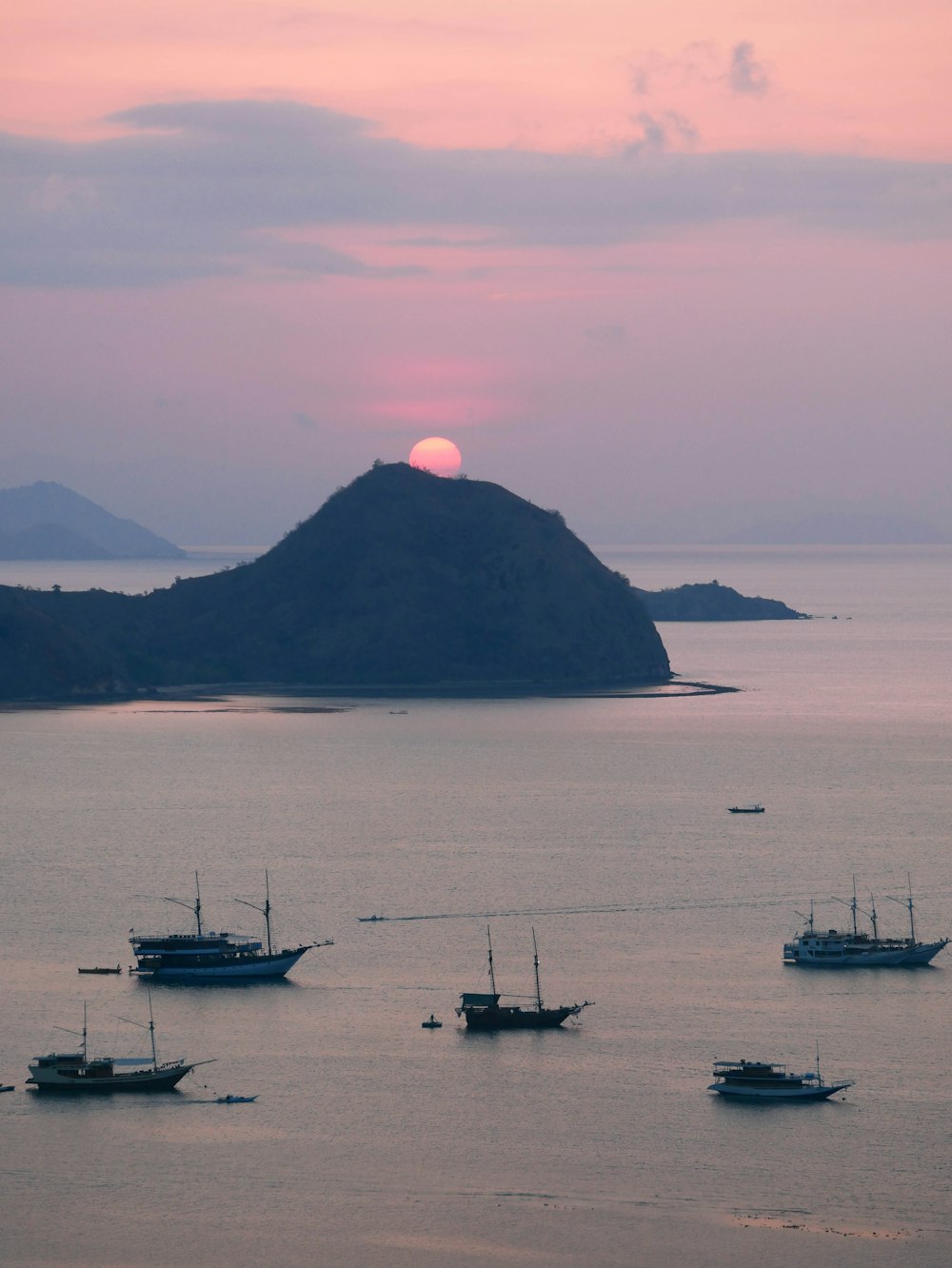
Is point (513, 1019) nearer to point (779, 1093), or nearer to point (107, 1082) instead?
point (779, 1093)

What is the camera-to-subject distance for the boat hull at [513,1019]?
86688 mm

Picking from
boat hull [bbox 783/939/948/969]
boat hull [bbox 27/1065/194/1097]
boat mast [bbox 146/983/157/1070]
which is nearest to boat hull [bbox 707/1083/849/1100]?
boat hull [bbox 27/1065/194/1097]

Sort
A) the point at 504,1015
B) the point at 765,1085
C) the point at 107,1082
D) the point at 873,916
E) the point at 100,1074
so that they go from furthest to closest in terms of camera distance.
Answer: the point at 873,916 < the point at 504,1015 < the point at 107,1082 < the point at 100,1074 < the point at 765,1085

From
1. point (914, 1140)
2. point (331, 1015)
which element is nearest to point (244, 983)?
point (331, 1015)

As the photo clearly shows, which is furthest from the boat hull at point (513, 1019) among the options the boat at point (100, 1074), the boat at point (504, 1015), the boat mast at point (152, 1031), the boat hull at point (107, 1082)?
the boat mast at point (152, 1031)

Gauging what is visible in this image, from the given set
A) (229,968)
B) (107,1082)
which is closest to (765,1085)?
(107,1082)

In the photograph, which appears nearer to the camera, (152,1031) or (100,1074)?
(100,1074)

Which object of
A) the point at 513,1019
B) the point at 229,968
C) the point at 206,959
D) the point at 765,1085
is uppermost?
the point at 206,959

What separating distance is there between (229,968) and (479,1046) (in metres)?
19.2

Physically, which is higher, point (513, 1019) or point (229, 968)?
point (229, 968)

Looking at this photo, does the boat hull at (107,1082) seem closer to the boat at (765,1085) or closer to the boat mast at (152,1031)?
the boat mast at (152,1031)

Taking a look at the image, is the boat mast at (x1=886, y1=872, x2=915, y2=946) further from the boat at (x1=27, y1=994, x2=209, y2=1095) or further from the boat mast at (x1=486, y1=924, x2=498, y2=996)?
the boat at (x1=27, y1=994, x2=209, y2=1095)

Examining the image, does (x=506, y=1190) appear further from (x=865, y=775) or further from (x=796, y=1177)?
(x=865, y=775)

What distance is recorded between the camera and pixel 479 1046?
84188 mm
